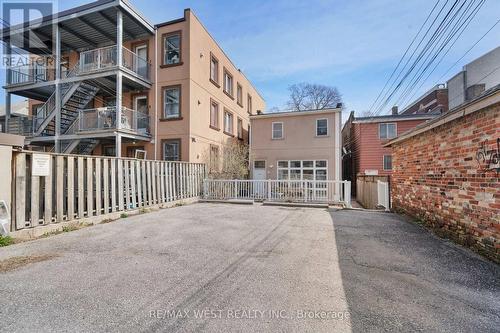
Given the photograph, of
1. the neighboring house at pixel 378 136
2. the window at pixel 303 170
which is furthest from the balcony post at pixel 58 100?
the neighboring house at pixel 378 136

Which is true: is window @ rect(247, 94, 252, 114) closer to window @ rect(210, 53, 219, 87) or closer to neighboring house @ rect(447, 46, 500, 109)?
window @ rect(210, 53, 219, 87)

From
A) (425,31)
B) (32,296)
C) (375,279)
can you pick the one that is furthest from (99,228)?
(425,31)

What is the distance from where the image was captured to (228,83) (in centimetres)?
1714

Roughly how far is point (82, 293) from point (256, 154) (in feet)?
44.6

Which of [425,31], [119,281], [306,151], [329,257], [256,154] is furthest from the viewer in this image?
[256,154]

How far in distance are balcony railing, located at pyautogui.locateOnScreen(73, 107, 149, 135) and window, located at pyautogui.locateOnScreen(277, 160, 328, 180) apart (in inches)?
336

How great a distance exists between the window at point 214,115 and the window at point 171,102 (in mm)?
2538

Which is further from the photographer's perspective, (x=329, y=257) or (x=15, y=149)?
(x=15, y=149)

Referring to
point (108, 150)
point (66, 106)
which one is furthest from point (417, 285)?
point (66, 106)

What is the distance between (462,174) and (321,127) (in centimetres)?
1063

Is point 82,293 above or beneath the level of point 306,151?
beneath

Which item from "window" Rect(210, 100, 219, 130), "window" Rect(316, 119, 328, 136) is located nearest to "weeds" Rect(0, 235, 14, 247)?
"window" Rect(210, 100, 219, 130)

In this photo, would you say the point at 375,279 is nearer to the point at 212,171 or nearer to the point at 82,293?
the point at 82,293

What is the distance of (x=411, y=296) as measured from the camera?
8.68 ft
